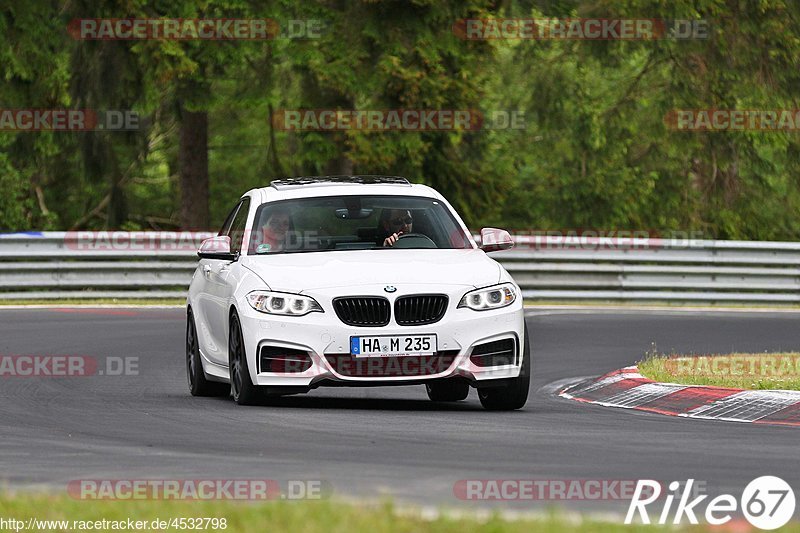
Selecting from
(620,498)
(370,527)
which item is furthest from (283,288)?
(370,527)

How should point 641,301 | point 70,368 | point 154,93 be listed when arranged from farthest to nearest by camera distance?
point 154,93
point 641,301
point 70,368

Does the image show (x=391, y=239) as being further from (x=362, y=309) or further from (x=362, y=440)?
(x=362, y=440)

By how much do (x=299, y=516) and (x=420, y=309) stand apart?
5.05m

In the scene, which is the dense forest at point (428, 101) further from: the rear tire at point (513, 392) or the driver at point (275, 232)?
the rear tire at point (513, 392)

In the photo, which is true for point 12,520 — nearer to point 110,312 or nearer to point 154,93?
point 110,312

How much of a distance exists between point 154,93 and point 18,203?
10.6 m

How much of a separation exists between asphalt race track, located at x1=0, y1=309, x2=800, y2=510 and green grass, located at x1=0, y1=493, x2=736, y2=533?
0.64 meters

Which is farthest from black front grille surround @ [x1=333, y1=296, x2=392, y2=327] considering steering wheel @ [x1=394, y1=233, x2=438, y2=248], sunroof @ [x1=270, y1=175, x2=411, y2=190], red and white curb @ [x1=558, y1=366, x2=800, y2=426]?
red and white curb @ [x1=558, y1=366, x2=800, y2=426]

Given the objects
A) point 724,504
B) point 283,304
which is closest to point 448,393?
point 283,304

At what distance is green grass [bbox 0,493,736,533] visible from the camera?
6.34m

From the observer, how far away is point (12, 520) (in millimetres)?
6715

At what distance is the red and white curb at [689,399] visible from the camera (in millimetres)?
11734

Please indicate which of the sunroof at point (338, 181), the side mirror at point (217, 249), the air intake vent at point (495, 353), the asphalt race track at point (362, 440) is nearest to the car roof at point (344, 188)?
the sunroof at point (338, 181)

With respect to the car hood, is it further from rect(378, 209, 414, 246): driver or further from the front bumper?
rect(378, 209, 414, 246): driver
